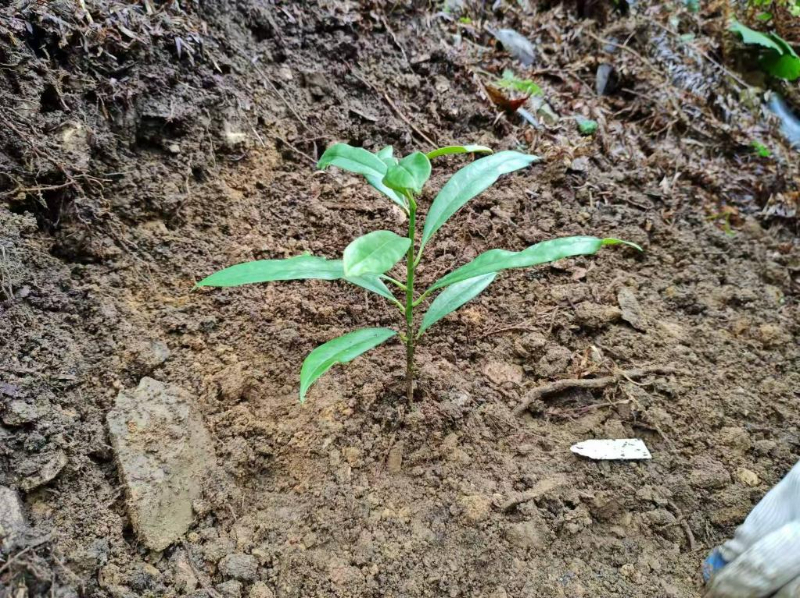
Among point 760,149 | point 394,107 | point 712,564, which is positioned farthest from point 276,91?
point 760,149

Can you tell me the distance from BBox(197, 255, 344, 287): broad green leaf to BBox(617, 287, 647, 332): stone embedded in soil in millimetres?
1067

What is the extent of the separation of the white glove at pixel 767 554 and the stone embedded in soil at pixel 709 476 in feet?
0.69

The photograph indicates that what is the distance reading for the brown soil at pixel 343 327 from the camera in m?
1.25

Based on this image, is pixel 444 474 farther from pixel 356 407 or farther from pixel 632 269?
pixel 632 269

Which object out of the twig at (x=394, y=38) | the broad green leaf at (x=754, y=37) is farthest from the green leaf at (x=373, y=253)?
the broad green leaf at (x=754, y=37)

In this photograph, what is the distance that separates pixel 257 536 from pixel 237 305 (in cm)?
69

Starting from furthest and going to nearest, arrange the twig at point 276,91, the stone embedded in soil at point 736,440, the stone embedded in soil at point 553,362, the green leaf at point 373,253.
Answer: the twig at point 276,91 → the stone embedded in soil at point 553,362 → the stone embedded in soil at point 736,440 → the green leaf at point 373,253

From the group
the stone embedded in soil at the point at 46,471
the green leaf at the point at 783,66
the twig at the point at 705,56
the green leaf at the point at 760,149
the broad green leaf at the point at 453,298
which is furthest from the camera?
the green leaf at the point at 783,66

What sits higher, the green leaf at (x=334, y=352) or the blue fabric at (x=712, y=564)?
the green leaf at (x=334, y=352)

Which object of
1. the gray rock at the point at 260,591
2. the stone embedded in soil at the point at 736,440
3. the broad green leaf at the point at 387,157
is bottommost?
the gray rock at the point at 260,591

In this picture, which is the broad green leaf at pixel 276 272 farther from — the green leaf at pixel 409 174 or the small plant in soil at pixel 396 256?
the green leaf at pixel 409 174

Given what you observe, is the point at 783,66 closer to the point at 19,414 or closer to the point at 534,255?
the point at 534,255

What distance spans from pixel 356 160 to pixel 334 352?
0.47 meters

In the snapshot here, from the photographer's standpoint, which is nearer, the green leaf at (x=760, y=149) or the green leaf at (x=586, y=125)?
the green leaf at (x=586, y=125)
